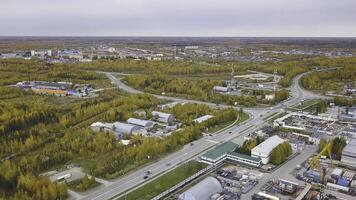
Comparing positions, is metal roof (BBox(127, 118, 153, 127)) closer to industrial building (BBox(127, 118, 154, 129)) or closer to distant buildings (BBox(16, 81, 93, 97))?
industrial building (BBox(127, 118, 154, 129))

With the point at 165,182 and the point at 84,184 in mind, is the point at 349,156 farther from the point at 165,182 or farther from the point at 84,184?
the point at 84,184

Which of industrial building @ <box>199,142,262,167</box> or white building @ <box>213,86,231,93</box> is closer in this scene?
industrial building @ <box>199,142,262,167</box>

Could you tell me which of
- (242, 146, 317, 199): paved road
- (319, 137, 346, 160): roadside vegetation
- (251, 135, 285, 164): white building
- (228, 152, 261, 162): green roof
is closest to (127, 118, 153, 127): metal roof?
(228, 152, 261, 162): green roof

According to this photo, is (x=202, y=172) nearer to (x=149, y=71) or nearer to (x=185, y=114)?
(x=185, y=114)

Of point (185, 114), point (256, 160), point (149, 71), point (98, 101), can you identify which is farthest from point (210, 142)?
point (149, 71)

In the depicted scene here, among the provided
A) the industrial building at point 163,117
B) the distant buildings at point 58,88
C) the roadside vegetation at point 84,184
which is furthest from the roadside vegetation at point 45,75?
the roadside vegetation at point 84,184

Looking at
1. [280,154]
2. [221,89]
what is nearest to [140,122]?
[280,154]
